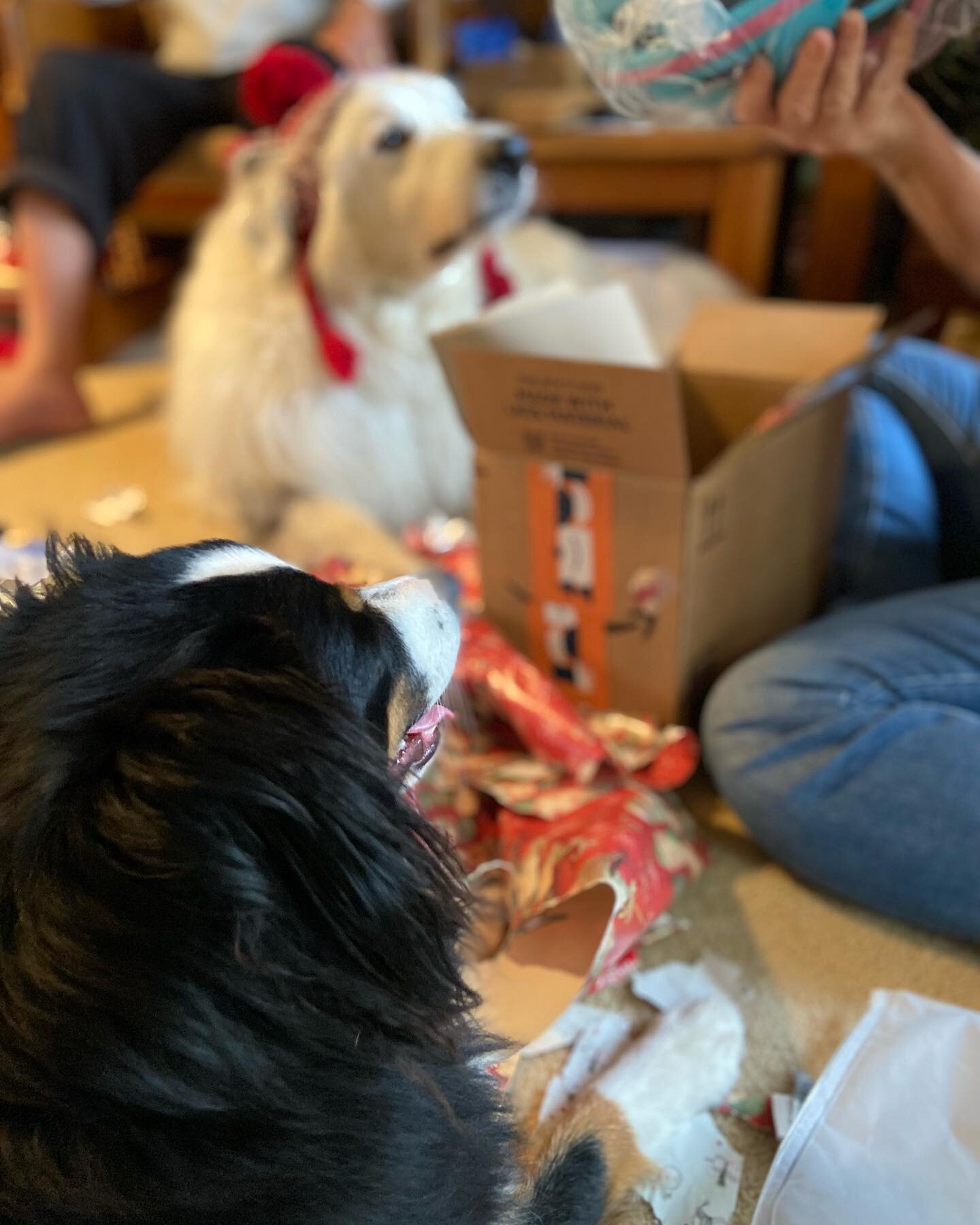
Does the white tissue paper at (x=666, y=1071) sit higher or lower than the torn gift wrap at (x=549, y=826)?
lower

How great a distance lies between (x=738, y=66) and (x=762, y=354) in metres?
0.55

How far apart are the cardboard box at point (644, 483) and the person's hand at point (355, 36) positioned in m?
1.19

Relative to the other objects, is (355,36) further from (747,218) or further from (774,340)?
(774,340)

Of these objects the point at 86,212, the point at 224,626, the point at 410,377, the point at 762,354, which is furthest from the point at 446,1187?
the point at 86,212

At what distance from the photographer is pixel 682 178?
2232mm

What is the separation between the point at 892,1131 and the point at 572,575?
65cm

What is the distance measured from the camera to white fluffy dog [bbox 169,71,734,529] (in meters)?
1.52

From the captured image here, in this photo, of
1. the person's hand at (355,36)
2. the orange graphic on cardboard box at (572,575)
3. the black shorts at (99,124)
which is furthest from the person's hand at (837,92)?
the black shorts at (99,124)

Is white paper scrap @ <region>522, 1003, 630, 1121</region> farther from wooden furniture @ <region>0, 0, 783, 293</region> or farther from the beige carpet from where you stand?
wooden furniture @ <region>0, 0, 783, 293</region>

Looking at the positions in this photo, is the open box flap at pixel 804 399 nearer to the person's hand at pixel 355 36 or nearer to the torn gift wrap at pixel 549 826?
the torn gift wrap at pixel 549 826

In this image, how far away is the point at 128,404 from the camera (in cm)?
241

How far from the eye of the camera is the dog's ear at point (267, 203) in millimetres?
1538

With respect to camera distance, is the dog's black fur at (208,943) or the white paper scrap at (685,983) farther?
the white paper scrap at (685,983)

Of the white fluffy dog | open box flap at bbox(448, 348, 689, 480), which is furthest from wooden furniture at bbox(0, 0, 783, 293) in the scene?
open box flap at bbox(448, 348, 689, 480)
